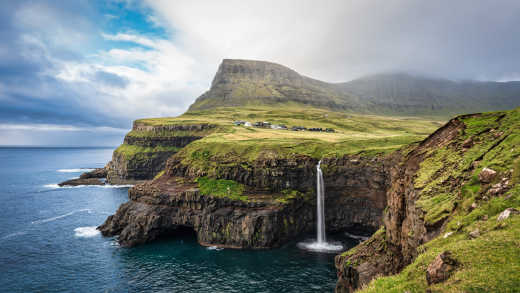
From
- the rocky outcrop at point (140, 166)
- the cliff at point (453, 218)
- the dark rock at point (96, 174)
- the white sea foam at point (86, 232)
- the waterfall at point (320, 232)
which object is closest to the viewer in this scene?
the cliff at point (453, 218)

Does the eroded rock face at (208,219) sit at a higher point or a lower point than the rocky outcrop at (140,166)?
lower

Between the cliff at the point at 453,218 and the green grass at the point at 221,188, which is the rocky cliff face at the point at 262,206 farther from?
the cliff at the point at 453,218

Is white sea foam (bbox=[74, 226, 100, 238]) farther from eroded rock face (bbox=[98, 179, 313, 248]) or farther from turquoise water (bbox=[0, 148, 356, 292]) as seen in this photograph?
eroded rock face (bbox=[98, 179, 313, 248])

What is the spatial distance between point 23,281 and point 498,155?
7092 centimetres

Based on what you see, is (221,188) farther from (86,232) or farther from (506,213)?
(506,213)

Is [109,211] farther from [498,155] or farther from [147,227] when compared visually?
[498,155]

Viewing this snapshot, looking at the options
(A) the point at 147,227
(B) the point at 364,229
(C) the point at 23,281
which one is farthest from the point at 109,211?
(B) the point at 364,229

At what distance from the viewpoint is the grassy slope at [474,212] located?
39.2 ft

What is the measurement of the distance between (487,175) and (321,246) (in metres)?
50.1

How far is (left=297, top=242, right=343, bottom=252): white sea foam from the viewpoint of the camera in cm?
6128

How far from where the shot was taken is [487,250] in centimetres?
1284

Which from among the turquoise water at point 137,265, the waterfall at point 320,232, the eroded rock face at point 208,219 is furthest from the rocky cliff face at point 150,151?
the waterfall at point 320,232

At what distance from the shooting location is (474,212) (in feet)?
54.9

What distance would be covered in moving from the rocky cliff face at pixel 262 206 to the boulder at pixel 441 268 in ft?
168
